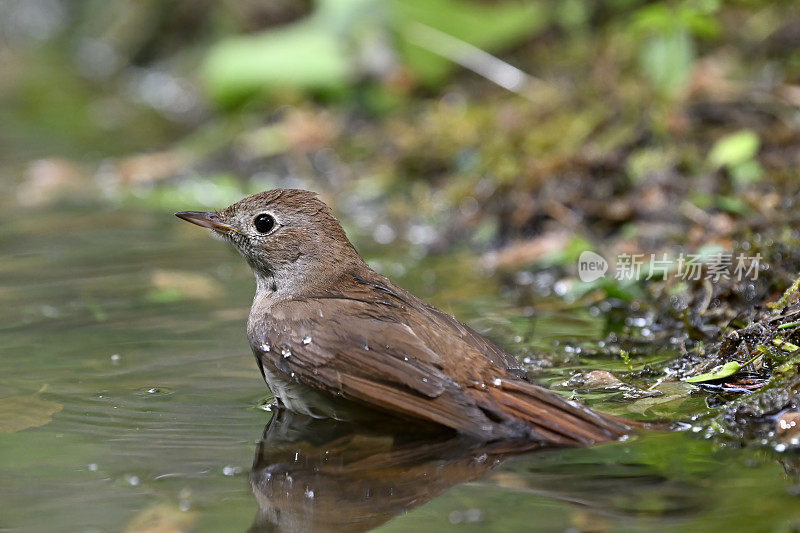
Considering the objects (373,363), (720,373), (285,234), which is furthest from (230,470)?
(720,373)

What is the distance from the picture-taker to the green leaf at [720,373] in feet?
13.7

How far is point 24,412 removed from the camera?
434 cm

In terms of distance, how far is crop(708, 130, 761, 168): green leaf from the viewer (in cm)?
673

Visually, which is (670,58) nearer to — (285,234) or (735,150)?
(735,150)

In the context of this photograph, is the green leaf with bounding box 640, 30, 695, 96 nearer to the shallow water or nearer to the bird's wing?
→ the shallow water

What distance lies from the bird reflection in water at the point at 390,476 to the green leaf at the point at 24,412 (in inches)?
38.6

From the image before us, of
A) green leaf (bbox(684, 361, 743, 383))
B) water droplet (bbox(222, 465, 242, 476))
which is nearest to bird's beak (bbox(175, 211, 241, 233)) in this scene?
water droplet (bbox(222, 465, 242, 476))

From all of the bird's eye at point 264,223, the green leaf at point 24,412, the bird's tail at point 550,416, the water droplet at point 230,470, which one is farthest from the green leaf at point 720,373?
the green leaf at point 24,412

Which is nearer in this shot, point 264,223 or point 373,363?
point 373,363

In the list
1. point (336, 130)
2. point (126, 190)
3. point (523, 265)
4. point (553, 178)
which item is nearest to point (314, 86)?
point (336, 130)

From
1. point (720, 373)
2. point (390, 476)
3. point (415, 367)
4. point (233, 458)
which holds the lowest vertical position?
point (390, 476)

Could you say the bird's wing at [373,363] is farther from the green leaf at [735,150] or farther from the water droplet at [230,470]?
the green leaf at [735,150]

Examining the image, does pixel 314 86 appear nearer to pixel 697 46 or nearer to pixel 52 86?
pixel 697 46

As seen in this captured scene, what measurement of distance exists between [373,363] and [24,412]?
156 centimetres
